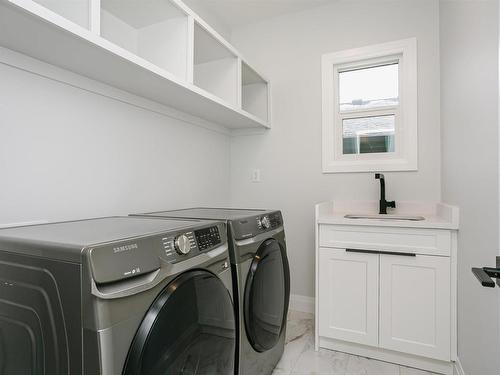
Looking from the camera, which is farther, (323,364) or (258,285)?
(323,364)

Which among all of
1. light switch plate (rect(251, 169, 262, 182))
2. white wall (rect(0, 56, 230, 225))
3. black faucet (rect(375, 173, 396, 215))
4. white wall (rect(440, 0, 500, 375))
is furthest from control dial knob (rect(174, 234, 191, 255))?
light switch plate (rect(251, 169, 262, 182))

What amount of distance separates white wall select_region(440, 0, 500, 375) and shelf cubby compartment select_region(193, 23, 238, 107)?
1335mm

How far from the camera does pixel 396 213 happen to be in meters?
2.29

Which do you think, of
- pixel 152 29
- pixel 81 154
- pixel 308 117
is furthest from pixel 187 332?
pixel 308 117

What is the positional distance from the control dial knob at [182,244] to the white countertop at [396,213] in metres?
1.20

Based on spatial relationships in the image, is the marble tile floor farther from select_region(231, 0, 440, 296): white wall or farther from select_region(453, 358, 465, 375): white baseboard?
select_region(231, 0, 440, 296): white wall

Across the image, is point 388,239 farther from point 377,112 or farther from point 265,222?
point 377,112

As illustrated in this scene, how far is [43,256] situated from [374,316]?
5.91 ft

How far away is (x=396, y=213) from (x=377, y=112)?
824 millimetres

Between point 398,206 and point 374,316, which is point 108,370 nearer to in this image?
point 374,316

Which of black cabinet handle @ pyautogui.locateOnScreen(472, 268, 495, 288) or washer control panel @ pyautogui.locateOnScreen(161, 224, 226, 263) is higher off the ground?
washer control panel @ pyautogui.locateOnScreen(161, 224, 226, 263)

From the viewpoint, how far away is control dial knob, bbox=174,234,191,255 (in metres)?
0.94

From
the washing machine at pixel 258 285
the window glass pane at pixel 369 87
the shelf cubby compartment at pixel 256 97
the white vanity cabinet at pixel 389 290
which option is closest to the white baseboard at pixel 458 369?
the white vanity cabinet at pixel 389 290

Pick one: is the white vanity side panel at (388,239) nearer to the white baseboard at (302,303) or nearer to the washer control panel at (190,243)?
the white baseboard at (302,303)
